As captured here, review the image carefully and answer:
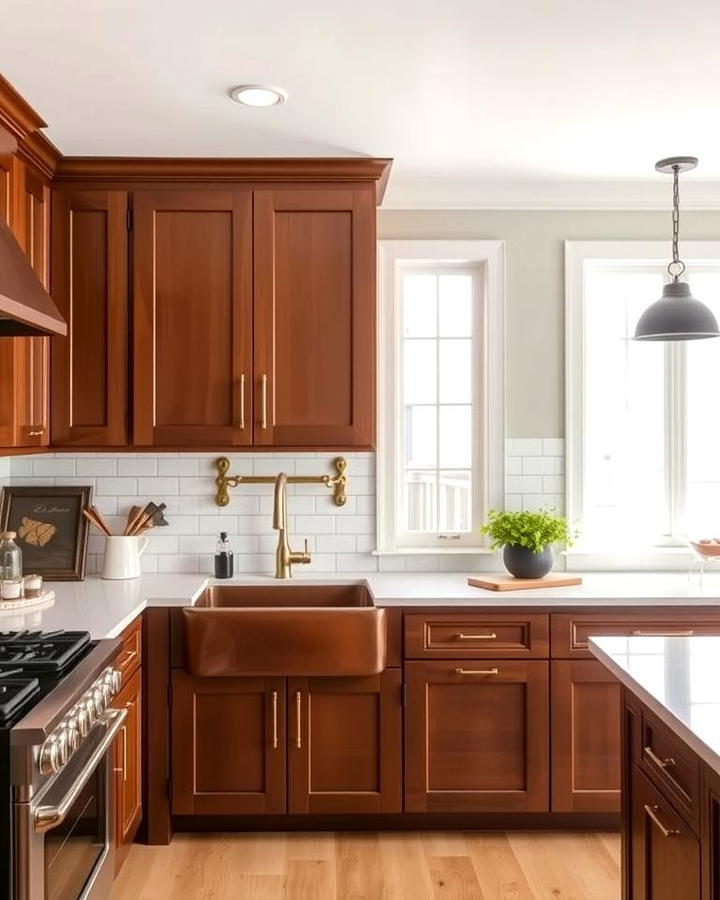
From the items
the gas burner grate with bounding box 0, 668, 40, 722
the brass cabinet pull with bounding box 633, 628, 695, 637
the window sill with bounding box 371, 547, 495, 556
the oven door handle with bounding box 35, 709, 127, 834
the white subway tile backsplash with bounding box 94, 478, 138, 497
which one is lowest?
the oven door handle with bounding box 35, 709, 127, 834

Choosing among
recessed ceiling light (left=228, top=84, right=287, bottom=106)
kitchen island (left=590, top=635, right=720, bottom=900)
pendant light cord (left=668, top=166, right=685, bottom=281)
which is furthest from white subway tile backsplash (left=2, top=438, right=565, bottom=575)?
kitchen island (left=590, top=635, right=720, bottom=900)

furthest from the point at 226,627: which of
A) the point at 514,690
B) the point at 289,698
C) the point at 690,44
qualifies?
the point at 690,44

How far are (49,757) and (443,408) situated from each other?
2422mm

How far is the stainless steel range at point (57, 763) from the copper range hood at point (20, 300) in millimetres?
863

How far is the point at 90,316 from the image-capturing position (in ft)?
11.0

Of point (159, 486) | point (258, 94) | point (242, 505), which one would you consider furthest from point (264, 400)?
point (258, 94)

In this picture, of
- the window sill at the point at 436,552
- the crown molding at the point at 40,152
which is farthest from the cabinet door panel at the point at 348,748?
the crown molding at the point at 40,152

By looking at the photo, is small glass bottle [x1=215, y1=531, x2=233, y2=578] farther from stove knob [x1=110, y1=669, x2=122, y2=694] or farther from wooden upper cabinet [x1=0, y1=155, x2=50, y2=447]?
stove knob [x1=110, y1=669, x2=122, y2=694]

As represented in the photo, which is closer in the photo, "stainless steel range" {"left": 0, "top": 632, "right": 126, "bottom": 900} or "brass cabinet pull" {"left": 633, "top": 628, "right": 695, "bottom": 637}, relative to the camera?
"stainless steel range" {"left": 0, "top": 632, "right": 126, "bottom": 900}

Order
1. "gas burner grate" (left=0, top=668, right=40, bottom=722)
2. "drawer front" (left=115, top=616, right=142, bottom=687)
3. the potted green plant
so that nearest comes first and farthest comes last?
"gas burner grate" (left=0, top=668, right=40, bottom=722) < "drawer front" (left=115, top=616, right=142, bottom=687) < the potted green plant

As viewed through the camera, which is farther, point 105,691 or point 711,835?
point 105,691

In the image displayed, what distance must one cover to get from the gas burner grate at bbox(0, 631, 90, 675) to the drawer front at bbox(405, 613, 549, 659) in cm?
122

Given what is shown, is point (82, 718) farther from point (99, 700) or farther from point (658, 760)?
point (658, 760)

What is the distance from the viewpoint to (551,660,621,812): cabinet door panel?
10.3 feet
